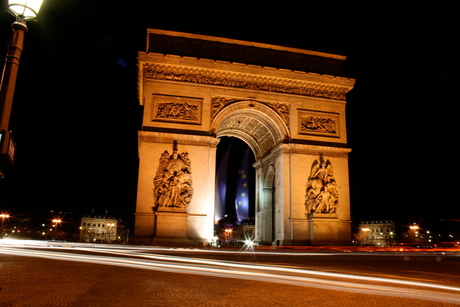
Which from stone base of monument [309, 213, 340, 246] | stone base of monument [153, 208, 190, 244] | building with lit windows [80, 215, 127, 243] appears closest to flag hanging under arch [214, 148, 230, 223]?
stone base of monument [153, 208, 190, 244]

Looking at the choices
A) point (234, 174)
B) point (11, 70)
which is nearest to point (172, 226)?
point (11, 70)

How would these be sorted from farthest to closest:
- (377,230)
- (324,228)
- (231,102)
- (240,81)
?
(377,230) < (240,81) < (231,102) < (324,228)

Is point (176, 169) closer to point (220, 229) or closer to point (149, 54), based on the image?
point (149, 54)

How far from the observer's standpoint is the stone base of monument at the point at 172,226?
1916cm

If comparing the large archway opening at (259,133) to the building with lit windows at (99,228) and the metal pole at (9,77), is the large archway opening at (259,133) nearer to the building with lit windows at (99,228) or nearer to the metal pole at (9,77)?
the metal pole at (9,77)

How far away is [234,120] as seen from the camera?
25.1 m

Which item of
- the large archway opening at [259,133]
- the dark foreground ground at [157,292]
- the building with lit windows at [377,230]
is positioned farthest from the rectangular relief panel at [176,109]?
the building with lit windows at [377,230]

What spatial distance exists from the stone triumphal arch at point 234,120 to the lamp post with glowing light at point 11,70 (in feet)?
48.2

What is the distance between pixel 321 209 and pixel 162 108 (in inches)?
411

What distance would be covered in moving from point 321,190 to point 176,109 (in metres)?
9.34

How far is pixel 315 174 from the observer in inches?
878

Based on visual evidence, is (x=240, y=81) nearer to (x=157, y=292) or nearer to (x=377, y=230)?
(x=157, y=292)

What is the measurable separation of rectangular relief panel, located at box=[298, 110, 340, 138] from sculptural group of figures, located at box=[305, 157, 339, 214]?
1.87m

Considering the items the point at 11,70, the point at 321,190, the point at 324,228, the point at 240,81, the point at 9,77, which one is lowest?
the point at 324,228
